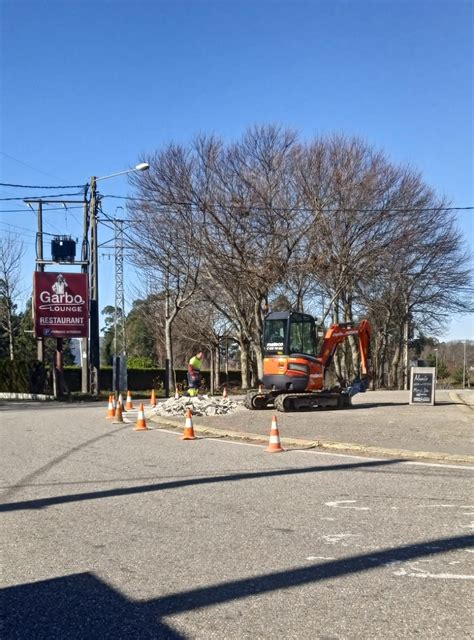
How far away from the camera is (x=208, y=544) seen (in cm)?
655

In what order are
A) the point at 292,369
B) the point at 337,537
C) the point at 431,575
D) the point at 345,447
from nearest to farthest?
1. the point at 431,575
2. the point at 337,537
3. the point at 345,447
4. the point at 292,369

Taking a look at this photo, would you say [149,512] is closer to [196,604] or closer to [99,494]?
[99,494]

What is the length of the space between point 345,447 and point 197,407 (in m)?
8.30

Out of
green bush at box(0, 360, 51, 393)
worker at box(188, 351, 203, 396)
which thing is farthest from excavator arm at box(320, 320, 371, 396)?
green bush at box(0, 360, 51, 393)

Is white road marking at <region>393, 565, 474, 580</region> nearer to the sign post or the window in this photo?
the window

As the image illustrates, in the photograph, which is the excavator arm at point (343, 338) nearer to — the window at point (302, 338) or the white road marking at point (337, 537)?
the window at point (302, 338)

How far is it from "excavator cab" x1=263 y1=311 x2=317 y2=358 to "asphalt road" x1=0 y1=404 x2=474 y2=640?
9.91 meters

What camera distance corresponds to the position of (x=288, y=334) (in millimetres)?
21469

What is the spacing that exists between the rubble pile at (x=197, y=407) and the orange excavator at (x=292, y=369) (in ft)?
2.27

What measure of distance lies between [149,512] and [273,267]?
2819 cm

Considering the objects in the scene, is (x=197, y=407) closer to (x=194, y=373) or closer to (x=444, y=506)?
(x=194, y=373)

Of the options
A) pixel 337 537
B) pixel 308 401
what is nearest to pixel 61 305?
pixel 308 401

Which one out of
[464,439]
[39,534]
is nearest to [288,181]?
[464,439]

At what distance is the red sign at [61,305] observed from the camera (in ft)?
114
